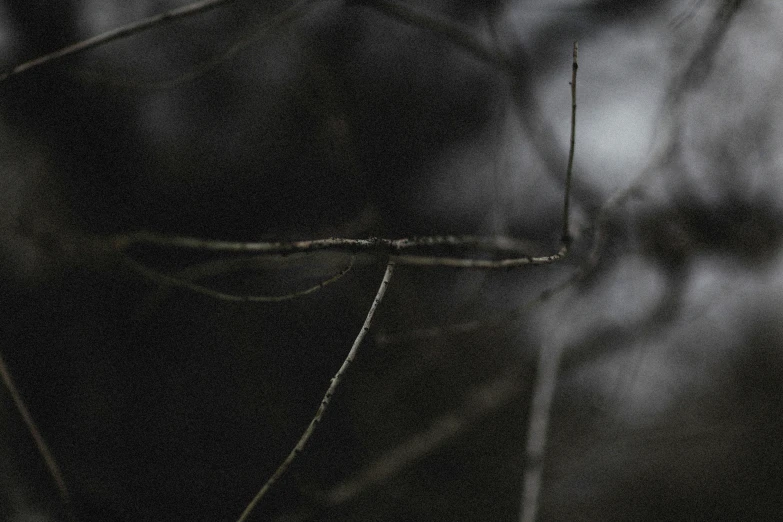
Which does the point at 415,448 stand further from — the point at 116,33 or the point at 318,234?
the point at 116,33

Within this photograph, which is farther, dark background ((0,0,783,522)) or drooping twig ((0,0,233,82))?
dark background ((0,0,783,522))

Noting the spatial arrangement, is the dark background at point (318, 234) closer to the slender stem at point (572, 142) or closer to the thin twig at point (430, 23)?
the thin twig at point (430, 23)

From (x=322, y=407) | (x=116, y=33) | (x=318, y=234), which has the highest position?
(x=318, y=234)

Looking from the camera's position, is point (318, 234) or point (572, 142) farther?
point (318, 234)

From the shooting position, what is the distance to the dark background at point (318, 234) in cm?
115

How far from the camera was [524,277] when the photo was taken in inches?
63.8

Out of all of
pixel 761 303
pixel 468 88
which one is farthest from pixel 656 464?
pixel 468 88

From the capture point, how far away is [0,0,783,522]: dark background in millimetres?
1150

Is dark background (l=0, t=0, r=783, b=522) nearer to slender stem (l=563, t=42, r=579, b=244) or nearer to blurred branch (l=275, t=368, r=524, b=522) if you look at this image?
blurred branch (l=275, t=368, r=524, b=522)

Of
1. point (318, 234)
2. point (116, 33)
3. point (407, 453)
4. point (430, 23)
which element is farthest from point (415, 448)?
point (116, 33)

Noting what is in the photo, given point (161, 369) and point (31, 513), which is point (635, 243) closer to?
point (161, 369)

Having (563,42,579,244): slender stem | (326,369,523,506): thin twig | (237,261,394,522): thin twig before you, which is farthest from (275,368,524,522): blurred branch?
(563,42,579,244): slender stem

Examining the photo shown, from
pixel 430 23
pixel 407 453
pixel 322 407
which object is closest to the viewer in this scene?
pixel 322 407

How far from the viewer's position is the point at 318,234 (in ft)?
4.50
